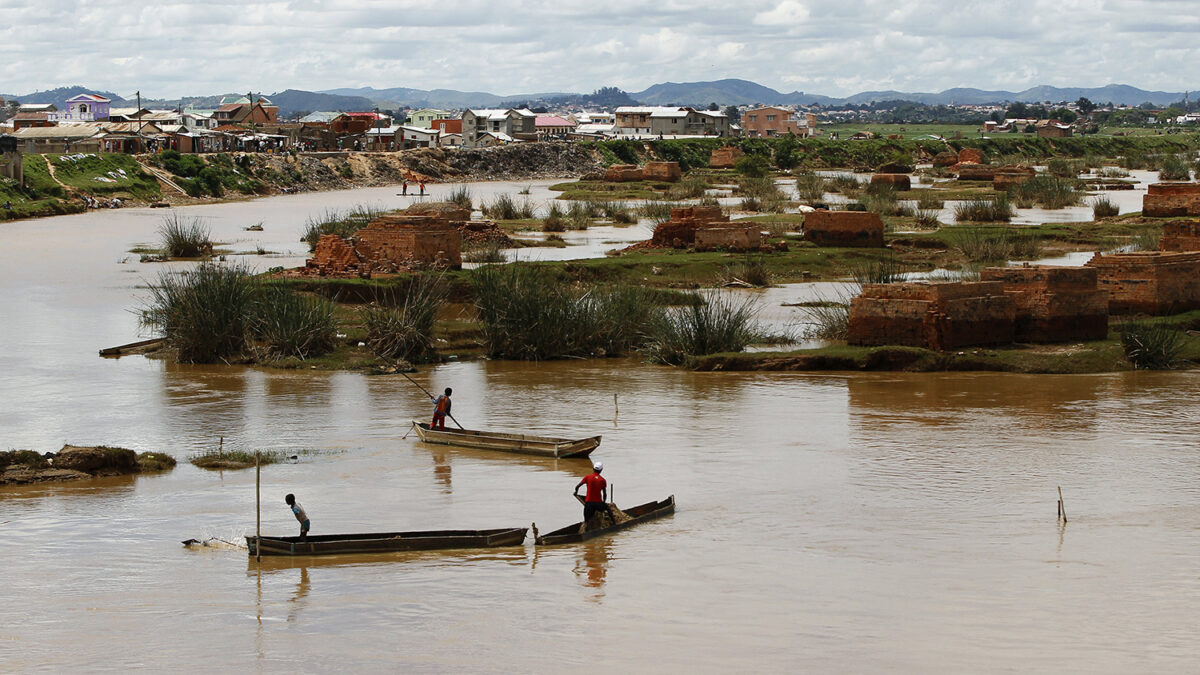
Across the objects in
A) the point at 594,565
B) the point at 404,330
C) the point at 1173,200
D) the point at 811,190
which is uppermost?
the point at 811,190

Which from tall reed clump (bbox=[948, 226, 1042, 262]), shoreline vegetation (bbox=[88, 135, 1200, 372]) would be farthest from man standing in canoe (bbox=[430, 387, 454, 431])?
tall reed clump (bbox=[948, 226, 1042, 262])

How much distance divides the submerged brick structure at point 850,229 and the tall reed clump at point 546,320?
11897mm

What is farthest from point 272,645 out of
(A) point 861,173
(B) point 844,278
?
(A) point 861,173

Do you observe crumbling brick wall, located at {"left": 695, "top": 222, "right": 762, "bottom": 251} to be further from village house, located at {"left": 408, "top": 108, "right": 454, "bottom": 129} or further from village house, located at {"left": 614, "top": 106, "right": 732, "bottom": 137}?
village house, located at {"left": 408, "top": 108, "right": 454, "bottom": 129}

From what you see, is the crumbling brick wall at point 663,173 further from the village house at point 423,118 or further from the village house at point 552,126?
the village house at point 423,118

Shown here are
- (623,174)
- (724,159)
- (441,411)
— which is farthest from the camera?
(724,159)

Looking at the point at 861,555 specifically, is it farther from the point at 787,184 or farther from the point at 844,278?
the point at 787,184

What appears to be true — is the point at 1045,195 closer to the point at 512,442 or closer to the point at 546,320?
the point at 546,320

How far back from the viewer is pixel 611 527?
12.8 metres

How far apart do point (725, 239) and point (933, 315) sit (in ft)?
40.3

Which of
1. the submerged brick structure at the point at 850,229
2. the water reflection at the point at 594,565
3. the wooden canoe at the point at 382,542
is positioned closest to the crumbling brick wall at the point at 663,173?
the submerged brick structure at the point at 850,229

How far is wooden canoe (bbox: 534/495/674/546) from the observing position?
1246 cm

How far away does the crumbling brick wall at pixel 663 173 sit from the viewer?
7181cm

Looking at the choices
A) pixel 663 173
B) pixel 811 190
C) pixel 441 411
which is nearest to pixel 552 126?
pixel 663 173
